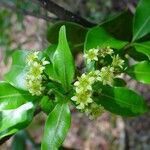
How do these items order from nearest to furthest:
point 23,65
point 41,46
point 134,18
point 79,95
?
point 79,95, point 23,65, point 134,18, point 41,46

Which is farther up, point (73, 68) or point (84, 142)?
point (73, 68)

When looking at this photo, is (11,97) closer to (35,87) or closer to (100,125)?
(35,87)

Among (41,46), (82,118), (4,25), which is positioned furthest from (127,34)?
(82,118)

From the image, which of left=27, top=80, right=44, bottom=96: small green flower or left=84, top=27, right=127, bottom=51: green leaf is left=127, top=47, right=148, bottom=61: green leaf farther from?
left=27, top=80, right=44, bottom=96: small green flower

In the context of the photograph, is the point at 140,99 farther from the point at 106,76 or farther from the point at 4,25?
Answer: the point at 4,25

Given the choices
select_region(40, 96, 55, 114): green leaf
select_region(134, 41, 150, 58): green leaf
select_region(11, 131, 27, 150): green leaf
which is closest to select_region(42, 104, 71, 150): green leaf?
select_region(40, 96, 55, 114): green leaf

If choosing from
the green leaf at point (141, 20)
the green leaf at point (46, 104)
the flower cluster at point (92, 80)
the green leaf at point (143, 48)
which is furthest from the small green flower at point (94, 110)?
the green leaf at point (141, 20)

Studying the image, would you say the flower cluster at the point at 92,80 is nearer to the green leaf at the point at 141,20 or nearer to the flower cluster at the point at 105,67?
the flower cluster at the point at 105,67
